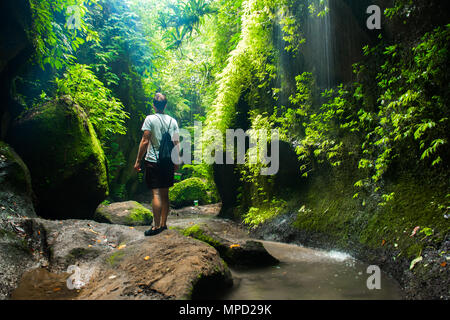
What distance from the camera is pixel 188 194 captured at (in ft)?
47.0

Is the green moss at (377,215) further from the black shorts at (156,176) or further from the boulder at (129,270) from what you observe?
the black shorts at (156,176)

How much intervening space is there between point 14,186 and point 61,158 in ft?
4.43

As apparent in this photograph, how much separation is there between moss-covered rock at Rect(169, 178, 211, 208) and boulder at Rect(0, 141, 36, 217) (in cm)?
926

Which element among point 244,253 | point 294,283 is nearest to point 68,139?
point 244,253

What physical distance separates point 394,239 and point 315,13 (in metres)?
4.70

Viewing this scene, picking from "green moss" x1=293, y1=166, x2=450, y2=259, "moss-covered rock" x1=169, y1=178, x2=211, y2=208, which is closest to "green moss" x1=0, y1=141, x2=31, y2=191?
"green moss" x1=293, y1=166, x2=450, y2=259

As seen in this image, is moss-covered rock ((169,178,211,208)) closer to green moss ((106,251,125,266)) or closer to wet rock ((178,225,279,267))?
wet rock ((178,225,279,267))

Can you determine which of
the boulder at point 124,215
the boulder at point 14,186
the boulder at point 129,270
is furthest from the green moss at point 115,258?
the boulder at point 124,215

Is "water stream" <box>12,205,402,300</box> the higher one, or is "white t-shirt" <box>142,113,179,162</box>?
"white t-shirt" <box>142,113,179,162</box>

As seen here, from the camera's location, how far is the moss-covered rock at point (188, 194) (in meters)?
14.1

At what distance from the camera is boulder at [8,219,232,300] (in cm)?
243

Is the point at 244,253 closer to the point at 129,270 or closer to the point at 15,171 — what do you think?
the point at 129,270

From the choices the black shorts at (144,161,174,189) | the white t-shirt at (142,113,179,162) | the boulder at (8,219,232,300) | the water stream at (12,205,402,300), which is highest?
the white t-shirt at (142,113,179,162)
